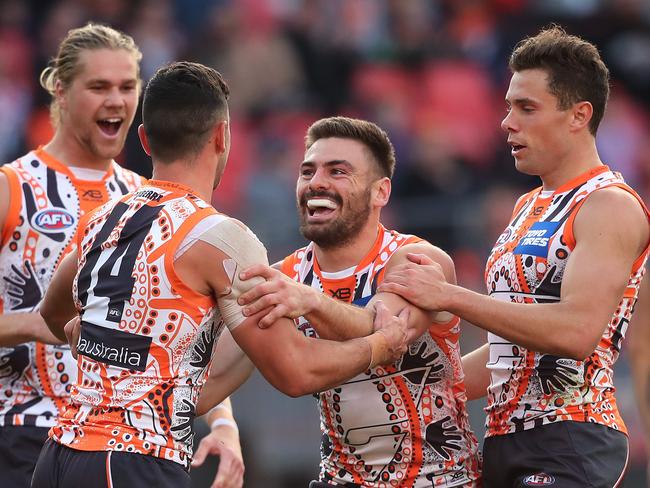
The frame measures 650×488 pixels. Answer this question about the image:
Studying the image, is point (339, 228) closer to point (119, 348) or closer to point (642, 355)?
point (119, 348)

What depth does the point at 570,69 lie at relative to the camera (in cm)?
575

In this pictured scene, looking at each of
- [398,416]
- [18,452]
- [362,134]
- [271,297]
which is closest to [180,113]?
[271,297]

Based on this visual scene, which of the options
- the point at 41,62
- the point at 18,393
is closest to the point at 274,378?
the point at 18,393

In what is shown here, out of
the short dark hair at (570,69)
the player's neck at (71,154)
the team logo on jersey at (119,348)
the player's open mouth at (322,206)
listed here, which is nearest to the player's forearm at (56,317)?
the team logo on jersey at (119,348)

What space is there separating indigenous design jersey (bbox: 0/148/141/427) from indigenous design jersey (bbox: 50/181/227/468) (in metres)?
1.59

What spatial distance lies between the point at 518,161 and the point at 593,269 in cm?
83

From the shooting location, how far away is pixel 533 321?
525 cm

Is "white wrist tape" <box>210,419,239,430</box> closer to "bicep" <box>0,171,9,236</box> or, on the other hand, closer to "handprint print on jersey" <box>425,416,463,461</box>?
"handprint print on jersey" <box>425,416,463,461</box>

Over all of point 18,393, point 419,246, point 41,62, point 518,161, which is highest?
point 41,62

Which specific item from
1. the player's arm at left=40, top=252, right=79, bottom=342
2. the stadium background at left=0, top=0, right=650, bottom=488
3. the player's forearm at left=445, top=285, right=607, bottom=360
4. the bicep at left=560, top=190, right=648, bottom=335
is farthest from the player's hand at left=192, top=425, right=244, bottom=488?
the stadium background at left=0, top=0, right=650, bottom=488

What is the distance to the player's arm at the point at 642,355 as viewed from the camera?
7.15 metres

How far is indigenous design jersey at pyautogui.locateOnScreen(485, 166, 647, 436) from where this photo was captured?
5480 millimetres

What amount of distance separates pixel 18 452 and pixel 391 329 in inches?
94.7

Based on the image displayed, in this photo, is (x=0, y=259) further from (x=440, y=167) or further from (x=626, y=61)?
(x=626, y=61)
